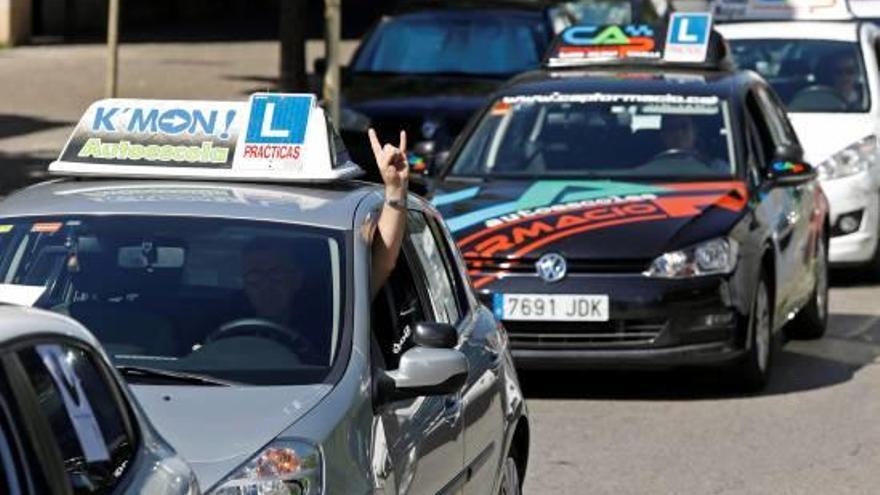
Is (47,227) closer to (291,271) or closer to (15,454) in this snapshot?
(291,271)

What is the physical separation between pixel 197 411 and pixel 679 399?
625cm

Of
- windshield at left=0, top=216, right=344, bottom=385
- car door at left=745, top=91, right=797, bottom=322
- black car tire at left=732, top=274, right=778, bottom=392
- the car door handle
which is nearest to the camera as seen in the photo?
windshield at left=0, top=216, right=344, bottom=385

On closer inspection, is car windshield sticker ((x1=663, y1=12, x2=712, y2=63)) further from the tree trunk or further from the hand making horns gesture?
the tree trunk

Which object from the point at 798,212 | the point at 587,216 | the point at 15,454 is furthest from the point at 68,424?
the point at 798,212

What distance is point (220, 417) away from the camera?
5562 mm

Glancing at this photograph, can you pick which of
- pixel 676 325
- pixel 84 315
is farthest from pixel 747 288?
pixel 84 315

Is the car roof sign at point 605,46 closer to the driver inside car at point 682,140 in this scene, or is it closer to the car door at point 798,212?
the car door at point 798,212

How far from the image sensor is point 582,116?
Result: 12969 millimetres

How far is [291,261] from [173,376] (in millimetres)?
659

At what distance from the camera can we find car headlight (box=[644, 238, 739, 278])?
440 inches

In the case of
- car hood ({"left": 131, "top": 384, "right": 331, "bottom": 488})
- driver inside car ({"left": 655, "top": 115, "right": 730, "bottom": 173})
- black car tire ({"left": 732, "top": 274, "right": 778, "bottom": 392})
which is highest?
car hood ({"left": 131, "top": 384, "right": 331, "bottom": 488})

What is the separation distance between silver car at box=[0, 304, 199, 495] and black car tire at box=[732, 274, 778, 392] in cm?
700

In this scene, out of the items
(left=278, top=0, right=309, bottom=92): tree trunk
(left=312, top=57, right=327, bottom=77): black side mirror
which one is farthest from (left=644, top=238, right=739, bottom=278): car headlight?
(left=278, top=0, right=309, bottom=92): tree trunk

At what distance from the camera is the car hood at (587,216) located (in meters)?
11.2
